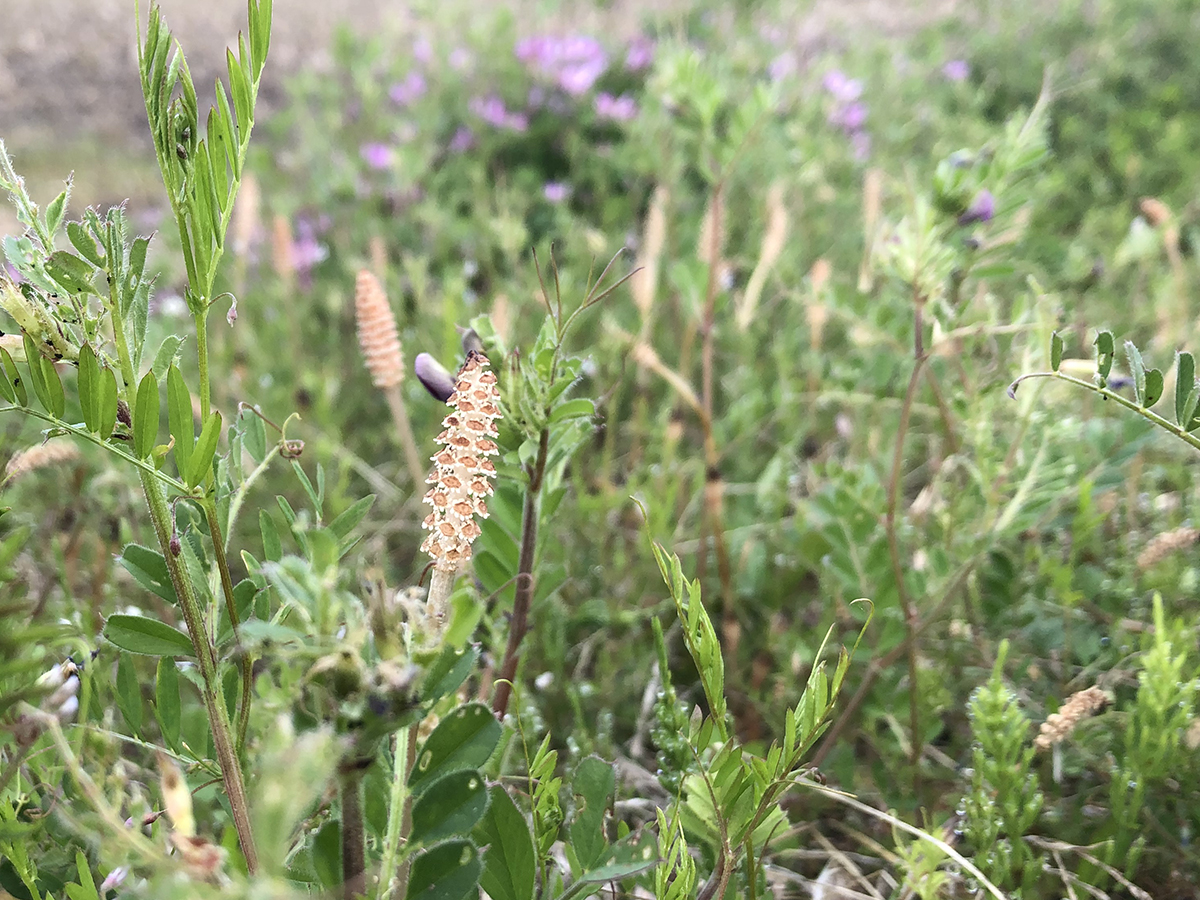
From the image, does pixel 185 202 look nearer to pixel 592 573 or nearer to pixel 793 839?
pixel 793 839

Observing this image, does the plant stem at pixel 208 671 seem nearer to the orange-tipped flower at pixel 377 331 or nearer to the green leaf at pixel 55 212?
the green leaf at pixel 55 212

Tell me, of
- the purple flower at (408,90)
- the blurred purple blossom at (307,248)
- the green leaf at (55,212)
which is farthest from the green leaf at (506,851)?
the purple flower at (408,90)

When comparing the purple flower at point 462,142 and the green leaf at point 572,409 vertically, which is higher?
the purple flower at point 462,142

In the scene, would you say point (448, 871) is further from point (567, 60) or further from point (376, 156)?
point (567, 60)

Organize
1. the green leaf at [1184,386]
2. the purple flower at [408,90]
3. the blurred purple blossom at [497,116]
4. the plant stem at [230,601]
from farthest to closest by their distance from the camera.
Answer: the purple flower at [408,90] → the blurred purple blossom at [497,116] → the green leaf at [1184,386] → the plant stem at [230,601]

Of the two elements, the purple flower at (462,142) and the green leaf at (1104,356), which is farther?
the purple flower at (462,142)

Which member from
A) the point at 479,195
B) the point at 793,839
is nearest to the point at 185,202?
the point at 793,839
